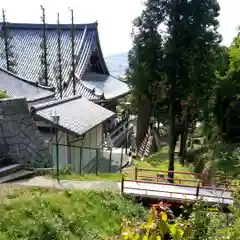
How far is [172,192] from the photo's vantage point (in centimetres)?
1225

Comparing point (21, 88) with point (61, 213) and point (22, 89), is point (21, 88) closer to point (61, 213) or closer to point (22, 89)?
point (22, 89)

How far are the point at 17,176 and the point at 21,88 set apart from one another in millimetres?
9701

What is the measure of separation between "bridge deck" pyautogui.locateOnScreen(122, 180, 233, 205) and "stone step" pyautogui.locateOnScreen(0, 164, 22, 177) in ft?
13.9

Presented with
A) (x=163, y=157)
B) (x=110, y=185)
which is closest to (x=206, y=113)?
(x=163, y=157)

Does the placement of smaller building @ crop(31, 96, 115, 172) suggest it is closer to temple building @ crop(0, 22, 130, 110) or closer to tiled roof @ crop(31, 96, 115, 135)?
tiled roof @ crop(31, 96, 115, 135)

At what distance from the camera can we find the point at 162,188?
13133 mm

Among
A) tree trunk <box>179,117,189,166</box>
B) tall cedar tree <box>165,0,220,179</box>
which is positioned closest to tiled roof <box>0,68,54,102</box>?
tall cedar tree <box>165,0,220,179</box>

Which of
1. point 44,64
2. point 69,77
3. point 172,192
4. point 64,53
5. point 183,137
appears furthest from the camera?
→ point 64,53

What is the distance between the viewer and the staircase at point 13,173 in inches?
488

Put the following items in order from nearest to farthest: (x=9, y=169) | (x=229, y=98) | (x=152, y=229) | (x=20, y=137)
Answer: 1. (x=152, y=229)
2. (x=9, y=169)
3. (x=20, y=137)
4. (x=229, y=98)

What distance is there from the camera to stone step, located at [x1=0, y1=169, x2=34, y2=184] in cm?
1225

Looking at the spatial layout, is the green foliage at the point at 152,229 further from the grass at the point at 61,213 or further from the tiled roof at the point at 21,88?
the tiled roof at the point at 21,88

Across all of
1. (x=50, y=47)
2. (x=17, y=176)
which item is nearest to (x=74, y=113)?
(x=17, y=176)

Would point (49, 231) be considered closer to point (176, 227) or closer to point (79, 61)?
point (176, 227)
